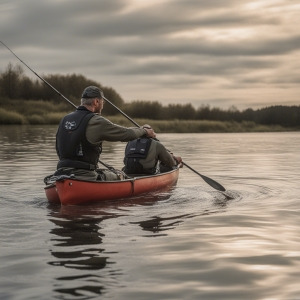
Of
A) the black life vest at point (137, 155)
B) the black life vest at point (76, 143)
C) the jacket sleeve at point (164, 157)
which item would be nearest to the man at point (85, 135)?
the black life vest at point (76, 143)

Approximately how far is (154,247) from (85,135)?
310cm

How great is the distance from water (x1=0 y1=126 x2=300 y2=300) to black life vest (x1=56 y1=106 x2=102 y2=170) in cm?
65

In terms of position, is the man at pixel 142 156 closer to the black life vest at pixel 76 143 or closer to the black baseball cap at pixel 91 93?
the black life vest at pixel 76 143

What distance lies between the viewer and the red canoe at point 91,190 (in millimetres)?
8336

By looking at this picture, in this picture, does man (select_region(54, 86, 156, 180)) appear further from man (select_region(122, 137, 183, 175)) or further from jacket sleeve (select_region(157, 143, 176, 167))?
jacket sleeve (select_region(157, 143, 176, 167))

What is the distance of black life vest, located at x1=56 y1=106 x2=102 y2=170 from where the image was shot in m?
8.43

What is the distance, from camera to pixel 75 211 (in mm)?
8125

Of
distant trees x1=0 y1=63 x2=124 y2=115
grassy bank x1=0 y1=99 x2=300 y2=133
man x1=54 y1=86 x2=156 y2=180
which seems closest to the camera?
man x1=54 y1=86 x2=156 y2=180

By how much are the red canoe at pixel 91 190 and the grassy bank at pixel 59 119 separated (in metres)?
36.1

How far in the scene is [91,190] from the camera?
8.62m

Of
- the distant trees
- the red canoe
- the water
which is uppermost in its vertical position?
the distant trees

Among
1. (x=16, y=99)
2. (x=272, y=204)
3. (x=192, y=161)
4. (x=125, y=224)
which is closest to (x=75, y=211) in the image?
(x=125, y=224)

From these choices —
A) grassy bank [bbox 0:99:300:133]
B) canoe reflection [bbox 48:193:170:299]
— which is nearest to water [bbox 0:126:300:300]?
canoe reflection [bbox 48:193:170:299]

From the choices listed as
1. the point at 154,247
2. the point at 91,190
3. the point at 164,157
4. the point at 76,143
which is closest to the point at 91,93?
the point at 76,143
